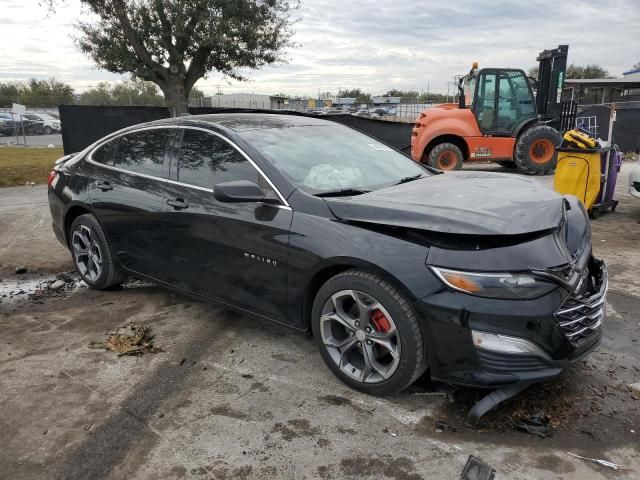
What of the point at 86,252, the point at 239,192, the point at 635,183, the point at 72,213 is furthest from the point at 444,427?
the point at 635,183

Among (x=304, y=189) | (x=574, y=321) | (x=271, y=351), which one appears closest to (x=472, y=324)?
(x=574, y=321)

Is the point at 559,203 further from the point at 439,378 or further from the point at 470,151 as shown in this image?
the point at 470,151

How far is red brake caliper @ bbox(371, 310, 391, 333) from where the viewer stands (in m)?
2.79

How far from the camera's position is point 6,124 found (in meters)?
27.9

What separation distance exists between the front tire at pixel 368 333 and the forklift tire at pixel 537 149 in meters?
10.2

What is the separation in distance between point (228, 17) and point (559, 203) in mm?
15619

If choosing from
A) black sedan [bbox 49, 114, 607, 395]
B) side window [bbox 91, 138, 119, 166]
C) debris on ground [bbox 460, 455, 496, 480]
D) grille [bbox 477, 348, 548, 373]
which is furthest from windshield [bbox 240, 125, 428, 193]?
debris on ground [bbox 460, 455, 496, 480]

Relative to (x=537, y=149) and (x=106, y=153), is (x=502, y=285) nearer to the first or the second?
(x=106, y=153)

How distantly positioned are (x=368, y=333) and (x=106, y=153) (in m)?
3.12

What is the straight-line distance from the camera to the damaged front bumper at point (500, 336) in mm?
2455

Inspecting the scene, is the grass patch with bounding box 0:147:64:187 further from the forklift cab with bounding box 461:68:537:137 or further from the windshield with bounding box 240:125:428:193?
the forklift cab with bounding box 461:68:537:137

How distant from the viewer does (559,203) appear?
309cm

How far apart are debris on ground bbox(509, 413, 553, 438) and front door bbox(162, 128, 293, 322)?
58.3 inches

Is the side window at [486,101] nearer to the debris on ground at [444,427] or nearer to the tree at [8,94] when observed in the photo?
the debris on ground at [444,427]
